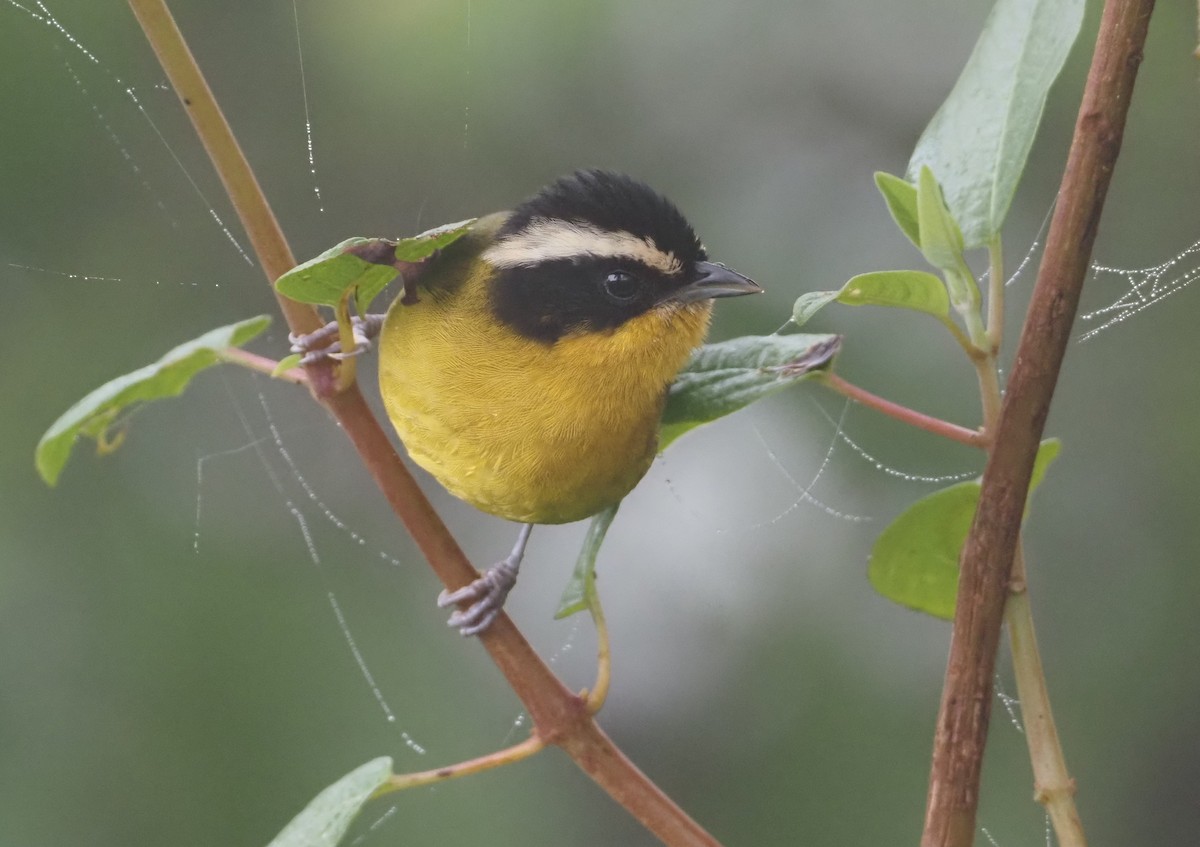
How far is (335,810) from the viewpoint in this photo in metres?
0.72

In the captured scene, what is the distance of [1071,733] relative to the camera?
64.9 inches

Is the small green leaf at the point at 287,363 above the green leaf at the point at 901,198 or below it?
above

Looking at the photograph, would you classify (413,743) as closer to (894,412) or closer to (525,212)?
(525,212)

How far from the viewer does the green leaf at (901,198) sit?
68 cm

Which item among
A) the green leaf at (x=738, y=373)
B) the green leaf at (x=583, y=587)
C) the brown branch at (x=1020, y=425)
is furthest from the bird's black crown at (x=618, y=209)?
the brown branch at (x=1020, y=425)

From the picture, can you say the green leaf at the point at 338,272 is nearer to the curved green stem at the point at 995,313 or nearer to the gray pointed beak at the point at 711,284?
the curved green stem at the point at 995,313

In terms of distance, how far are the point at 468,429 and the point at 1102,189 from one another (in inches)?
25.0

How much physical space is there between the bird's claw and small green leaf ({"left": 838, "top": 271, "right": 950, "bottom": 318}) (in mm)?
297

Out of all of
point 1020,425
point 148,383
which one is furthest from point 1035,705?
point 148,383

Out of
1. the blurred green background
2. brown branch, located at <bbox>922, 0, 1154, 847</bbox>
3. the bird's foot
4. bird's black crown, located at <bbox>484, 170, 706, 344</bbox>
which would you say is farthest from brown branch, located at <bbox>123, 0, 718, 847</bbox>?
the blurred green background

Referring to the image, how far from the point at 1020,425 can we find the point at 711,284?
566 millimetres

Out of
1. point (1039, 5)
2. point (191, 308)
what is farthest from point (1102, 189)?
point (191, 308)

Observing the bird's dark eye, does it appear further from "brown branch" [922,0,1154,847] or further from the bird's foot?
"brown branch" [922,0,1154,847]

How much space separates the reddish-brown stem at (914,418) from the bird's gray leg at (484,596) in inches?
9.9
